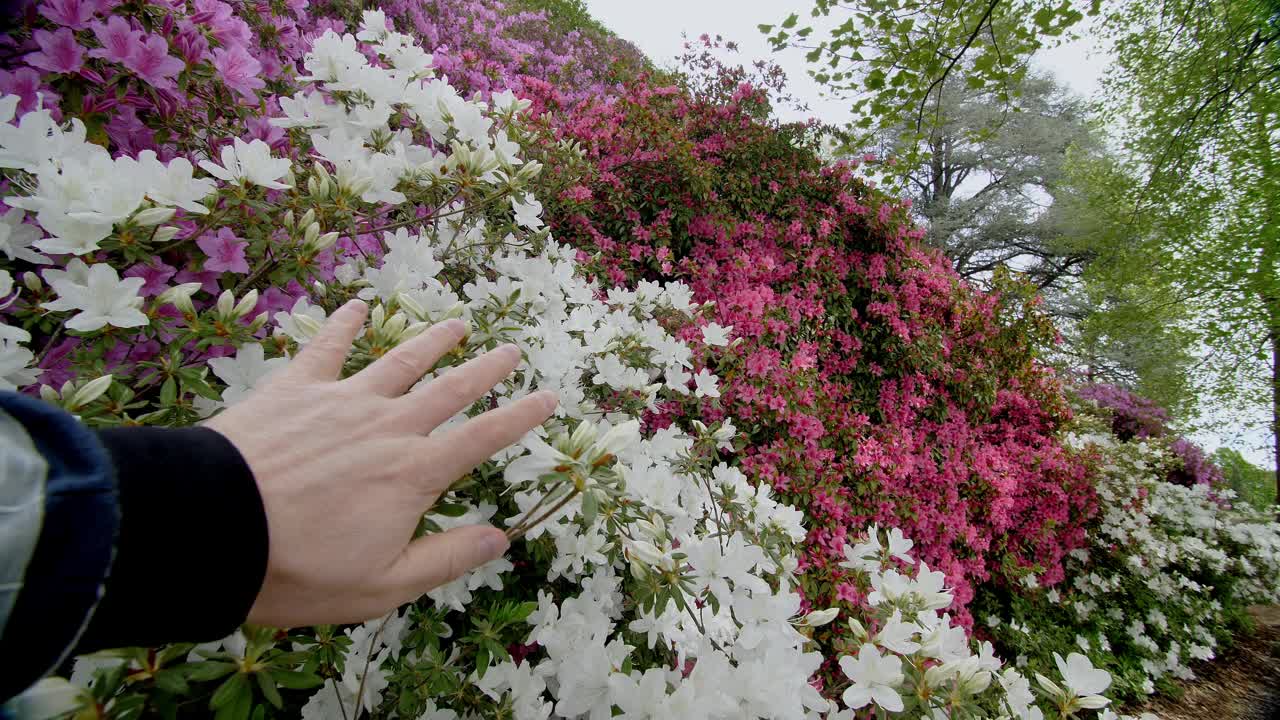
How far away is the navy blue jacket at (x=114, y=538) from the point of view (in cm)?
41

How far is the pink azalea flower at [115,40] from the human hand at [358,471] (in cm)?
111

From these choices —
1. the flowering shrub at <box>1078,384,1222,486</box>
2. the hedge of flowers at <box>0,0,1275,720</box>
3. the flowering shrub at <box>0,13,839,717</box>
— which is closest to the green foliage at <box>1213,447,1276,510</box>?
the flowering shrub at <box>1078,384,1222,486</box>

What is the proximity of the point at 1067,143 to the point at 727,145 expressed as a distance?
16796 millimetres

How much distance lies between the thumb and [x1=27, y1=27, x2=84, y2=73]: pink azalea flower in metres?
1.51

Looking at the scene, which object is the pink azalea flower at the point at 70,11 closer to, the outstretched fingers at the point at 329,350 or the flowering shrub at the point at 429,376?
the flowering shrub at the point at 429,376

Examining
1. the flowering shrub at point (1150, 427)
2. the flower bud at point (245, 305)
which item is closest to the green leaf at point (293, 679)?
the flower bud at point (245, 305)

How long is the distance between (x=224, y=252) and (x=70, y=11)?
674mm

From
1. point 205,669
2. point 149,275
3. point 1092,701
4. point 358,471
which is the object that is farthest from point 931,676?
point 149,275

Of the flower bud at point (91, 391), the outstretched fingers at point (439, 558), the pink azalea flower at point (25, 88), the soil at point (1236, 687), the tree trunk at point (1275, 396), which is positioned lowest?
the soil at point (1236, 687)

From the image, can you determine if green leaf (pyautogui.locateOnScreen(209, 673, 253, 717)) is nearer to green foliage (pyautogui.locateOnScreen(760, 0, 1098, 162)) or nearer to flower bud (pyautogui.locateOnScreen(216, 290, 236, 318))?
flower bud (pyautogui.locateOnScreen(216, 290, 236, 318))

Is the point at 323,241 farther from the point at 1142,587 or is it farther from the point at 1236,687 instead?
the point at 1236,687

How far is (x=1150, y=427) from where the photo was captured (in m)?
10.2

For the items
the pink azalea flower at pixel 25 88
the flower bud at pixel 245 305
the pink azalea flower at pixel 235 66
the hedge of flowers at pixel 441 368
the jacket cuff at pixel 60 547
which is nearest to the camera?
the jacket cuff at pixel 60 547

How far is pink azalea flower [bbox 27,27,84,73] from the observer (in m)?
1.18
